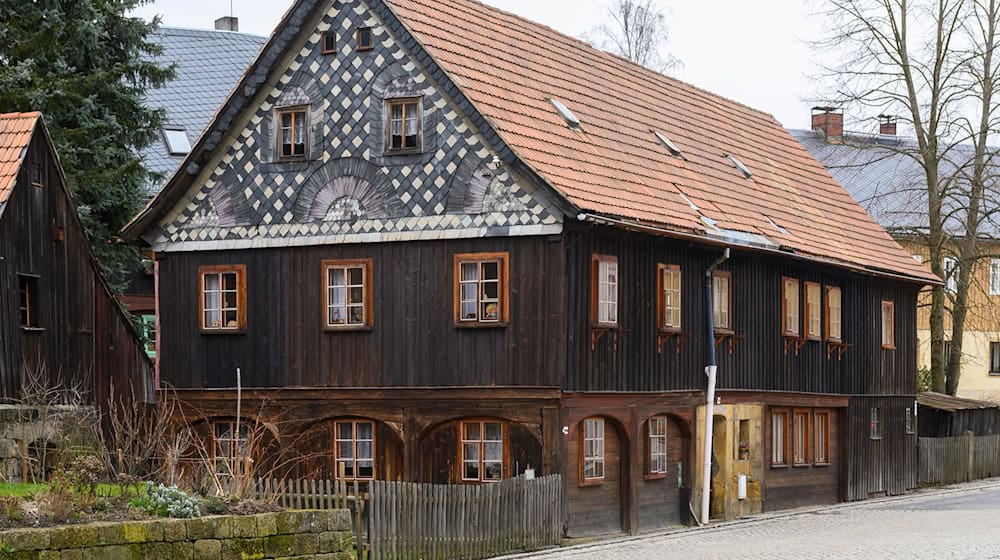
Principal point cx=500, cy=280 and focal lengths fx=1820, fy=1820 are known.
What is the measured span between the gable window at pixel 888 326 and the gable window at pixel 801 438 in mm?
4492

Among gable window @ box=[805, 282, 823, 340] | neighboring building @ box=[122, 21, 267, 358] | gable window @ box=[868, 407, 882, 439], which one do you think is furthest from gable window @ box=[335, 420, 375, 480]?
neighboring building @ box=[122, 21, 267, 358]

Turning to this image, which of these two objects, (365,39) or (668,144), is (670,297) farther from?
(365,39)

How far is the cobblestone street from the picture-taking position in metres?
24.8

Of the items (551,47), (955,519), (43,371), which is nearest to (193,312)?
(43,371)

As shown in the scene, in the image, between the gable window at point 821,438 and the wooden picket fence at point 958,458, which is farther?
the wooden picket fence at point 958,458

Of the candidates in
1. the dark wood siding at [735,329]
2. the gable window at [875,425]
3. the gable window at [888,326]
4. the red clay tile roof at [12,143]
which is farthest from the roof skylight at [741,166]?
the red clay tile roof at [12,143]

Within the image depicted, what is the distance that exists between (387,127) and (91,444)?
6851 mm

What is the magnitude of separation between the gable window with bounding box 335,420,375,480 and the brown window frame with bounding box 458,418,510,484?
5.62 feet

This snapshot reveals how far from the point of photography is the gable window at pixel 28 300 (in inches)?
1153

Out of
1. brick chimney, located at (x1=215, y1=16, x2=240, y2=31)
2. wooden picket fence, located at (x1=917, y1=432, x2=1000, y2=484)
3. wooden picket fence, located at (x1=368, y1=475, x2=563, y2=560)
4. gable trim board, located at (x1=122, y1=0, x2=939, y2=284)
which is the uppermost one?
brick chimney, located at (x1=215, y1=16, x2=240, y2=31)

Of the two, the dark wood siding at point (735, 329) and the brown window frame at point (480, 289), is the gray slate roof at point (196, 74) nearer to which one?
the dark wood siding at point (735, 329)

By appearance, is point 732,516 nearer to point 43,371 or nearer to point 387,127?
point 387,127

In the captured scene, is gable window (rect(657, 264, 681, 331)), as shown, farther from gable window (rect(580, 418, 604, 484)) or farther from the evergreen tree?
the evergreen tree

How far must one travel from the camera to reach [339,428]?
2984cm
